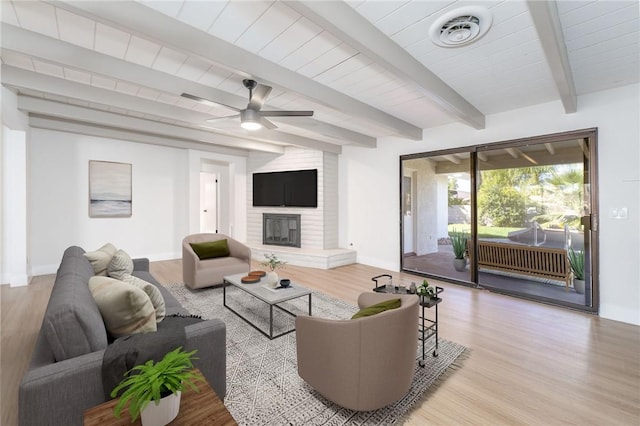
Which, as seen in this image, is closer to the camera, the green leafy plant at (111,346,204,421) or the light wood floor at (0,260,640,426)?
the green leafy plant at (111,346,204,421)

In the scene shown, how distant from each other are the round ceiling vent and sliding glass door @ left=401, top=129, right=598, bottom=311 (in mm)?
2427

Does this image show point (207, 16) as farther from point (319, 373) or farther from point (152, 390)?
point (319, 373)

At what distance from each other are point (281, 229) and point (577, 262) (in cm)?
527

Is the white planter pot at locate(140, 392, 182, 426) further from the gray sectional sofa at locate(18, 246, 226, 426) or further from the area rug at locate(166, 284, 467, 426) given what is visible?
the area rug at locate(166, 284, 467, 426)

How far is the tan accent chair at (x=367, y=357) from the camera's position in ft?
5.29

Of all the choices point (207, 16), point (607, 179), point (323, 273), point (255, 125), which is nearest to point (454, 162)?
point (607, 179)

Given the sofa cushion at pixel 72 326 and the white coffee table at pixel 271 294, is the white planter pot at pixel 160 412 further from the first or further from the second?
the white coffee table at pixel 271 294

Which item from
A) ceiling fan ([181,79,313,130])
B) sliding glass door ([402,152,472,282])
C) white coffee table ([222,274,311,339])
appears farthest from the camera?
sliding glass door ([402,152,472,282])

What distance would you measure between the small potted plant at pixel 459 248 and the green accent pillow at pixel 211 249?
13.0 ft

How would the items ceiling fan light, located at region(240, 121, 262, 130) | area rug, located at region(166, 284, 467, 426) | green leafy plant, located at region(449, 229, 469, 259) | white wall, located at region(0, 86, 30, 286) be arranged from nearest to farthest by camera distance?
1. area rug, located at region(166, 284, 467, 426)
2. ceiling fan light, located at region(240, 121, 262, 130)
3. white wall, located at region(0, 86, 30, 286)
4. green leafy plant, located at region(449, 229, 469, 259)

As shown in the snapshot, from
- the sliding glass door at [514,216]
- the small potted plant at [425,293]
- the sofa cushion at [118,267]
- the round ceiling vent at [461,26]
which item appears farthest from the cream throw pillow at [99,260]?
the sliding glass door at [514,216]

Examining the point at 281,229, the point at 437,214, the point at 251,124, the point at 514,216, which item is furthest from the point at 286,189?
the point at 514,216

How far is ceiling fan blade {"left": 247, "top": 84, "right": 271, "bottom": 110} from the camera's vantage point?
2.81 m

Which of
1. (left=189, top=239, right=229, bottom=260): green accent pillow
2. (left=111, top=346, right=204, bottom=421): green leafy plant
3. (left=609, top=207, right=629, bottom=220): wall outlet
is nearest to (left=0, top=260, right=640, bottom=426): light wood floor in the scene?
(left=609, top=207, right=629, bottom=220): wall outlet
